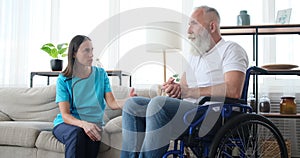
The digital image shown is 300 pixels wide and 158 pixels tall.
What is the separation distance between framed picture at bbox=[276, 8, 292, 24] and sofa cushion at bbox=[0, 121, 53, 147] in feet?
6.84

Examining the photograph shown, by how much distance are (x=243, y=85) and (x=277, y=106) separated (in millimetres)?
1827

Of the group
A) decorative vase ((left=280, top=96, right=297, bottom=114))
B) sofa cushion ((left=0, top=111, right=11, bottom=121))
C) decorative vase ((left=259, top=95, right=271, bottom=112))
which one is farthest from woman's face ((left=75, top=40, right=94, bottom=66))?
decorative vase ((left=280, top=96, right=297, bottom=114))

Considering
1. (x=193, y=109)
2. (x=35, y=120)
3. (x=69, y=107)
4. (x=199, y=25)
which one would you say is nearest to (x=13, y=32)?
(x=35, y=120)

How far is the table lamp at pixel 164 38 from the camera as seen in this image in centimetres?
308

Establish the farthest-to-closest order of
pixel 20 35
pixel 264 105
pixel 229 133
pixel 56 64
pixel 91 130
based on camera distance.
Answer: pixel 20 35
pixel 56 64
pixel 264 105
pixel 91 130
pixel 229 133

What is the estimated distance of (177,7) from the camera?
3.92 metres

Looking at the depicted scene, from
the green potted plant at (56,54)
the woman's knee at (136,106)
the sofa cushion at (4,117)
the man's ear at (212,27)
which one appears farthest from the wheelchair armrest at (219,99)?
the green potted plant at (56,54)

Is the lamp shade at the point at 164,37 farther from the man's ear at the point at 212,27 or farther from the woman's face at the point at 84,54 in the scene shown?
the man's ear at the point at 212,27

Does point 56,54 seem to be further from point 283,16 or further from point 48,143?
point 283,16

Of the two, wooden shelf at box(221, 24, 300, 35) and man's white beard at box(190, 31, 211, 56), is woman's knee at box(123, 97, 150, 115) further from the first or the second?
wooden shelf at box(221, 24, 300, 35)

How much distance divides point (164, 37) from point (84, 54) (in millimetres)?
850

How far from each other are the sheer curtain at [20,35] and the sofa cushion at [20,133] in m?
1.54

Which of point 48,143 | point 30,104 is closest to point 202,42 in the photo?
point 48,143

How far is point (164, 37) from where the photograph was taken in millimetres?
3100
